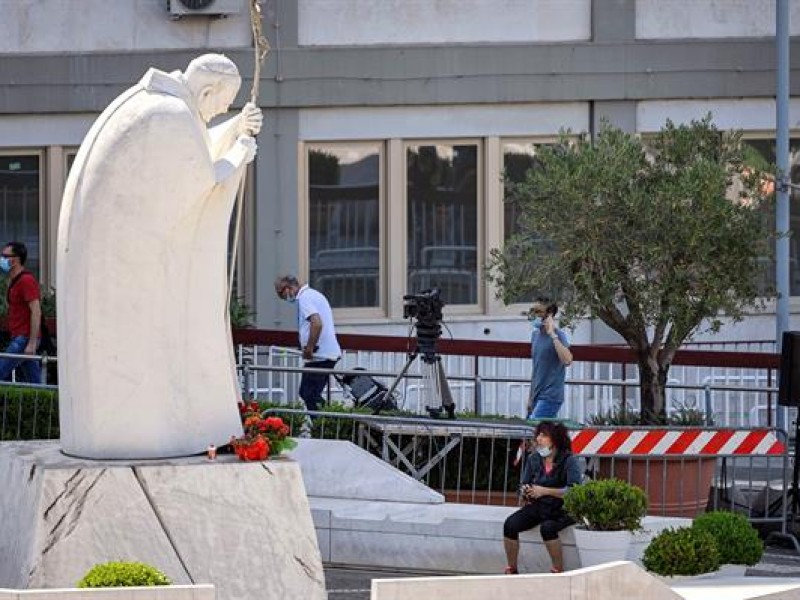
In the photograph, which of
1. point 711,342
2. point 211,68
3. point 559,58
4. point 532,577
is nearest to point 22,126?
point 559,58

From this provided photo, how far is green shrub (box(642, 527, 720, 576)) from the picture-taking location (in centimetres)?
1549

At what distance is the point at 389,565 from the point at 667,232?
431 cm

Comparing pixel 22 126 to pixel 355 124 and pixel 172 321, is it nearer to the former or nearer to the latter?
pixel 355 124

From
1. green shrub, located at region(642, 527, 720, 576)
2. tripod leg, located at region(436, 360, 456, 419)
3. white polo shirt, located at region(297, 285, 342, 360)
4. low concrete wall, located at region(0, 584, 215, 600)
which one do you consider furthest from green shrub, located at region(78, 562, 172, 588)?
white polo shirt, located at region(297, 285, 342, 360)

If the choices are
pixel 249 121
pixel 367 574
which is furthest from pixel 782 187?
pixel 249 121

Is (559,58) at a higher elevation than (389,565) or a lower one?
higher

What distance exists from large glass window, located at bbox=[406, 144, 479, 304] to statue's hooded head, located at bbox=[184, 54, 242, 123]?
12.9 metres

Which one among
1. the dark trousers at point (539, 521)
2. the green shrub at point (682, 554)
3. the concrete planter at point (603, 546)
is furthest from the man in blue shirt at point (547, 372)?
the green shrub at point (682, 554)

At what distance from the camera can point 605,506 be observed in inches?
636

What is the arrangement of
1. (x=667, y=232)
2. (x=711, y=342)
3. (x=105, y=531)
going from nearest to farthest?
(x=105, y=531) < (x=667, y=232) < (x=711, y=342)

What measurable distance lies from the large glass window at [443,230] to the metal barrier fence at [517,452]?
8.30 meters

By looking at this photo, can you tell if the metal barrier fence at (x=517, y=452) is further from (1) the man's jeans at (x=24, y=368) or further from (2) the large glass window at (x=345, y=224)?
(2) the large glass window at (x=345, y=224)

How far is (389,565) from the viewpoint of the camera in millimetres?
16891

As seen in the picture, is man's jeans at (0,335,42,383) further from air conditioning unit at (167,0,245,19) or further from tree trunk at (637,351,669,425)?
air conditioning unit at (167,0,245,19)
